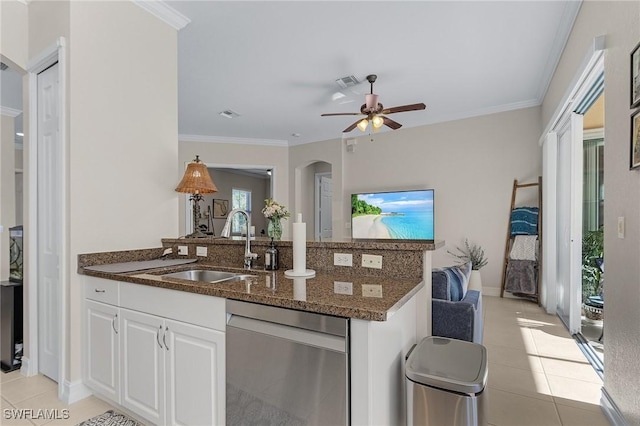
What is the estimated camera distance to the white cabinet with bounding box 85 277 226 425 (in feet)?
4.95

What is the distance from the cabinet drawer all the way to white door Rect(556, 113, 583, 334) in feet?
12.9

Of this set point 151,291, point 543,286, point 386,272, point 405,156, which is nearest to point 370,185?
point 405,156

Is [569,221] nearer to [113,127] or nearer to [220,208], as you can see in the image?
[113,127]

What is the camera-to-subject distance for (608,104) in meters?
1.96

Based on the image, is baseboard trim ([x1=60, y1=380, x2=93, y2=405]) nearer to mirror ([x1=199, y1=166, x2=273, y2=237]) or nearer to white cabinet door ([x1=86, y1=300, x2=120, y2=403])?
white cabinet door ([x1=86, y1=300, x2=120, y2=403])

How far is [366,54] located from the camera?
3.25 meters

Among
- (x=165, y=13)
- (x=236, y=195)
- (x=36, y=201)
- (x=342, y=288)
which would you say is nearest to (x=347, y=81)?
(x=165, y=13)

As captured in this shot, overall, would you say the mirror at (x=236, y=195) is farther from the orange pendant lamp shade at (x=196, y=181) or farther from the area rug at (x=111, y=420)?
the area rug at (x=111, y=420)

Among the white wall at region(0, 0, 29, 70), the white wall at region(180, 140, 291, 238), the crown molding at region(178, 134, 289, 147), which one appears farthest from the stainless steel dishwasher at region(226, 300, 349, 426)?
the crown molding at region(178, 134, 289, 147)

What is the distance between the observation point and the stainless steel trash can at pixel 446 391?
1228 millimetres

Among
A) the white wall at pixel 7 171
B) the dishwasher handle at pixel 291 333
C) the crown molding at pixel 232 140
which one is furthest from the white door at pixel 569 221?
the white wall at pixel 7 171

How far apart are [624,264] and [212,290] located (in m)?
2.13

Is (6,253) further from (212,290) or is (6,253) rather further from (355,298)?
(355,298)

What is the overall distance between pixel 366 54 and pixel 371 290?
2652 mm
